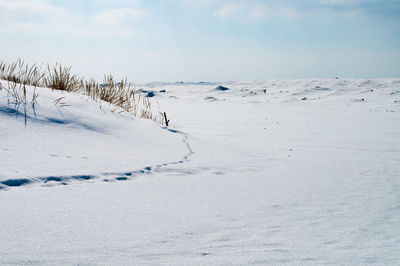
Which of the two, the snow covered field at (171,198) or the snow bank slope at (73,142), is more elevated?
the snow bank slope at (73,142)

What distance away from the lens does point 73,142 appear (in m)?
2.20

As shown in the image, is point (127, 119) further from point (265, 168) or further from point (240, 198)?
point (240, 198)

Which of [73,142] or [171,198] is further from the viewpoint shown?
[73,142]

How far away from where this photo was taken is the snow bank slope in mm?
1708

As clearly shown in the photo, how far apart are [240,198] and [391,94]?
1047 cm

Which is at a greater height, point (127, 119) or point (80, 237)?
point (127, 119)

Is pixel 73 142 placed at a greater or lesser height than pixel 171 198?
greater

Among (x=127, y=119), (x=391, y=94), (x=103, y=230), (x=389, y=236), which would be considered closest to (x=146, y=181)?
(x=103, y=230)

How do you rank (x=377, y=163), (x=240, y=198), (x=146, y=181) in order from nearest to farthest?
(x=240, y=198) → (x=146, y=181) → (x=377, y=163)

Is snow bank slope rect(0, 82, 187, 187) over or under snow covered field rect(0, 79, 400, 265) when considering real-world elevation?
over

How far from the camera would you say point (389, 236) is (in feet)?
4.26

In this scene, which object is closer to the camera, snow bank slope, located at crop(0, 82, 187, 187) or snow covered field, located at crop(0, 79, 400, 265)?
snow covered field, located at crop(0, 79, 400, 265)

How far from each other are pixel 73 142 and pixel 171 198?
36.2 inches

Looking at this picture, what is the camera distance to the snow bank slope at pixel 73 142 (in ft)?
5.60
